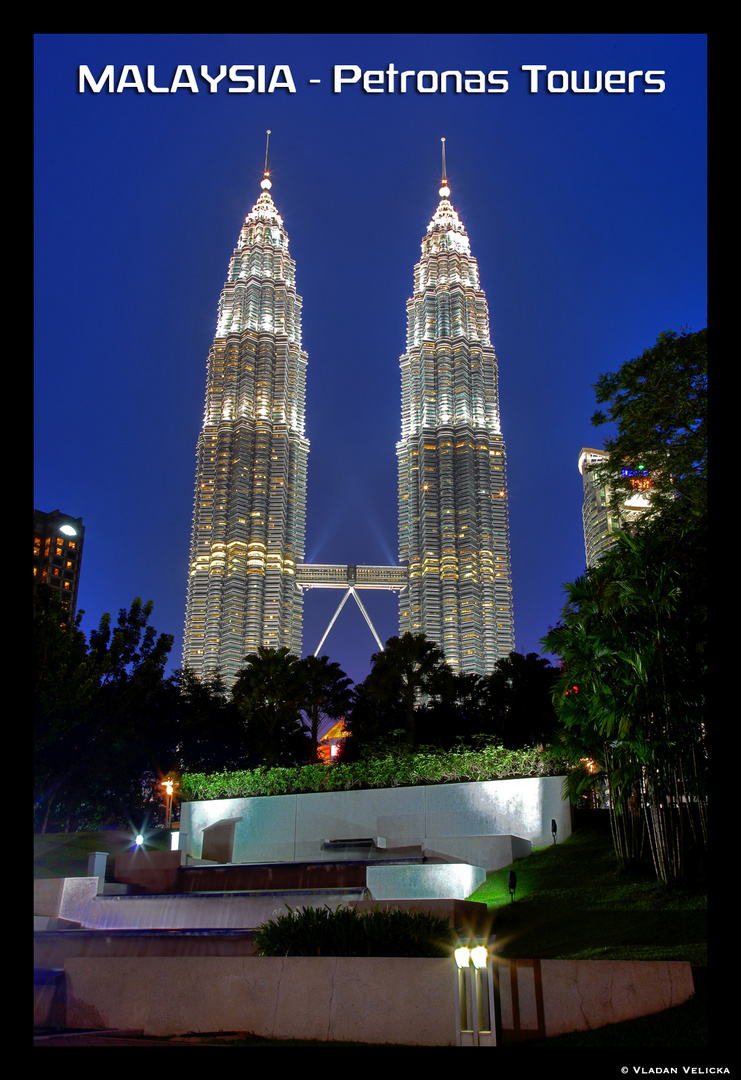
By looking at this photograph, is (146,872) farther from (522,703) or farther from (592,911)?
(522,703)

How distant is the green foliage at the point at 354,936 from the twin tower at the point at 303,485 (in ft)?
297

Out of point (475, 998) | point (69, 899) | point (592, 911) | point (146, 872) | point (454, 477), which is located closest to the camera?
point (475, 998)

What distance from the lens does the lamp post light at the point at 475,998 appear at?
940 centimetres

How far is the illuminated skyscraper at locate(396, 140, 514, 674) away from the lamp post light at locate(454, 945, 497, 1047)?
311 ft

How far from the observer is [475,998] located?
9547 millimetres

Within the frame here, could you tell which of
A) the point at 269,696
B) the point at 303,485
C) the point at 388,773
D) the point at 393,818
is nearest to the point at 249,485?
the point at 303,485

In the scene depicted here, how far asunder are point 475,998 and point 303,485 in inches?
4345

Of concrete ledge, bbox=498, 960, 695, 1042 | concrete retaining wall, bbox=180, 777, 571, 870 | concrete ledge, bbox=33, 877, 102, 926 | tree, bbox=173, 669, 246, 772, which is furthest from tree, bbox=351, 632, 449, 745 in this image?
concrete ledge, bbox=498, 960, 695, 1042

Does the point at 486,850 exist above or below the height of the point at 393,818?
below

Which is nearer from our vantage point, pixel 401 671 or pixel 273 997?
pixel 273 997

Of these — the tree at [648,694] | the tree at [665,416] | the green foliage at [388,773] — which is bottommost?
the green foliage at [388,773]

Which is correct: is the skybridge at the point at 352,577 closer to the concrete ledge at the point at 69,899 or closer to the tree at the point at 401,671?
the tree at the point at 401,671

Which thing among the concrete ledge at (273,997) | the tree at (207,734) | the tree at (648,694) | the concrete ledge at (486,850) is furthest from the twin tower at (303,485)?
the concrete ledge at (273,997)
